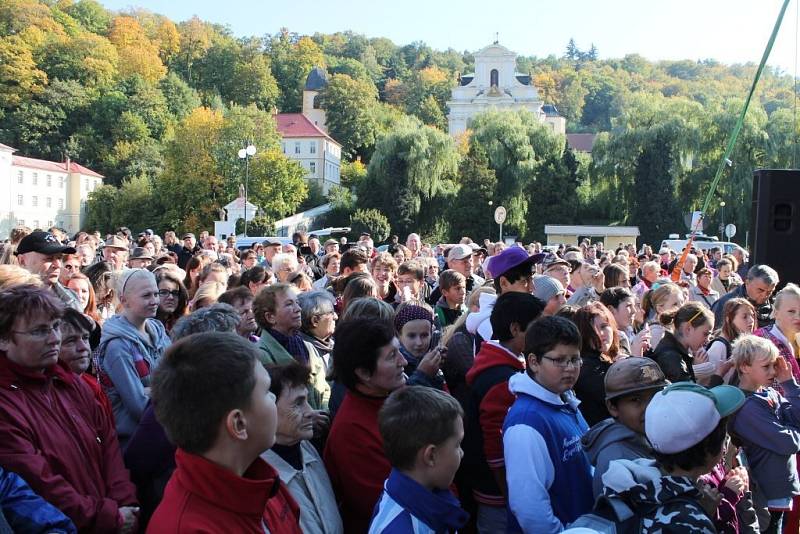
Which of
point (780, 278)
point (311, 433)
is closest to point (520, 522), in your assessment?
point (311, 433)

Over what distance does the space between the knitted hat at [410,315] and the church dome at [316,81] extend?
11918 cm

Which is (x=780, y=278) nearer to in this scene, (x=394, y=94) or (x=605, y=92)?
(x=394, y=94)

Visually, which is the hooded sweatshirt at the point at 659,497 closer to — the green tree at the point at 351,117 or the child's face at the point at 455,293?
the child's face at the point at 455,293

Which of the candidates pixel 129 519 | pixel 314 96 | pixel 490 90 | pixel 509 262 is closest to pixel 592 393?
pixel 509 262

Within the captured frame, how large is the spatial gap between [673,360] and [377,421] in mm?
2571

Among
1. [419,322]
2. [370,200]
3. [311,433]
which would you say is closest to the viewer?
[311,433]

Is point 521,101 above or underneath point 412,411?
above

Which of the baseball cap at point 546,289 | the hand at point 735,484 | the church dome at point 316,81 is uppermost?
the church dome at point 316,81

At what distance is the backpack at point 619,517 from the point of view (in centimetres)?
282

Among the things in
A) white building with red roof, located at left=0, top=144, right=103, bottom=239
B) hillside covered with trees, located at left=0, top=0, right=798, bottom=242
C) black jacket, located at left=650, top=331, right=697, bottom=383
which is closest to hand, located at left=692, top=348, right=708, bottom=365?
black jacket, located at left=650, top=331, right=697, bottom=383

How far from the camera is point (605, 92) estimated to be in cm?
16950

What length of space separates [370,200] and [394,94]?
88.4m

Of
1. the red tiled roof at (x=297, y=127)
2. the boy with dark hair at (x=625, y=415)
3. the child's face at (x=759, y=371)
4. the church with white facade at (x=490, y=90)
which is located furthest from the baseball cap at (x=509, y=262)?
the church with white facade at (x=490, y=90)

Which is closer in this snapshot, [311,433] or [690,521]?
[690,521]
